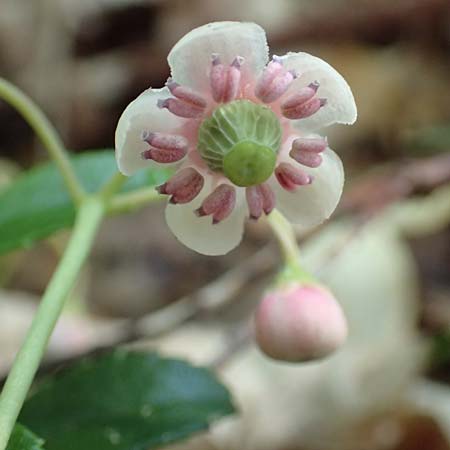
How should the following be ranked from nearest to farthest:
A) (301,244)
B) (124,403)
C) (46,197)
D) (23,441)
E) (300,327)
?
1. (23,441)
2. (300,327)
3. (124,403)
4. (46,197)
5. (301,244)

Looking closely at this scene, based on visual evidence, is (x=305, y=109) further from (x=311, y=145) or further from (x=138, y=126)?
(x=138, y=126)

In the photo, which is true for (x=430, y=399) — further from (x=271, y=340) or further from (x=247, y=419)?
(x=271, y=340)

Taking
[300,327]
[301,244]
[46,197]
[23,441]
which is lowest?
[23,441]

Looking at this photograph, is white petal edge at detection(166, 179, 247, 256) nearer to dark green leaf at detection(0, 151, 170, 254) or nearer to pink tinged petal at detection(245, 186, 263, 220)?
pink tinged petal at detection(245, 186, 263, 220)

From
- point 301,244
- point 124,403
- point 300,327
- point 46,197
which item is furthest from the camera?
point 301,244

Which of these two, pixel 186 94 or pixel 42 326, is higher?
pixel 186 94

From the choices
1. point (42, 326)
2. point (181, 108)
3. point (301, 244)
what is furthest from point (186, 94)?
point (301, 244)
